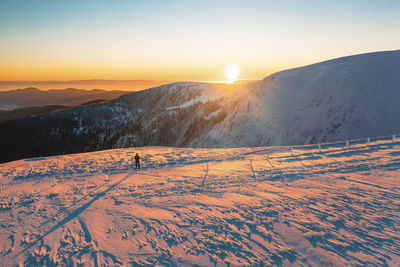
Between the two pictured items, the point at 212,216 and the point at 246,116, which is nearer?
the point at 212,216

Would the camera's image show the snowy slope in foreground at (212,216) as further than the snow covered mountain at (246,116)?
No

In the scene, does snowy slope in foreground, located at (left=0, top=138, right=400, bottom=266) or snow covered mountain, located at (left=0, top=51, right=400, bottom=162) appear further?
snow covered mountain, located at (left=0, top=51, right=400, bottom=162)

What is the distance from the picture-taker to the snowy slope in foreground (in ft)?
19.6

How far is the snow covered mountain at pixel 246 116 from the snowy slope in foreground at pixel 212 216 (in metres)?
14.9

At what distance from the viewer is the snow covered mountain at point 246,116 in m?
27.9

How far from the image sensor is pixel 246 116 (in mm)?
Result: 36688

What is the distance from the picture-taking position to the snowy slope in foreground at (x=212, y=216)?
19.6 feet

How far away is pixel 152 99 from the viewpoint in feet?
219

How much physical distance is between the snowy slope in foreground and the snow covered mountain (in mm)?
14949

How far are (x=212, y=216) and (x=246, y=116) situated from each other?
30236 mm

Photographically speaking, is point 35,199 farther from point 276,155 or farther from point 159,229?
point 276,155

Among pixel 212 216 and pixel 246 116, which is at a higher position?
pixel 212 216

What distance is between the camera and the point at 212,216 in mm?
7949

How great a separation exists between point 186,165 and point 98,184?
6194mm
